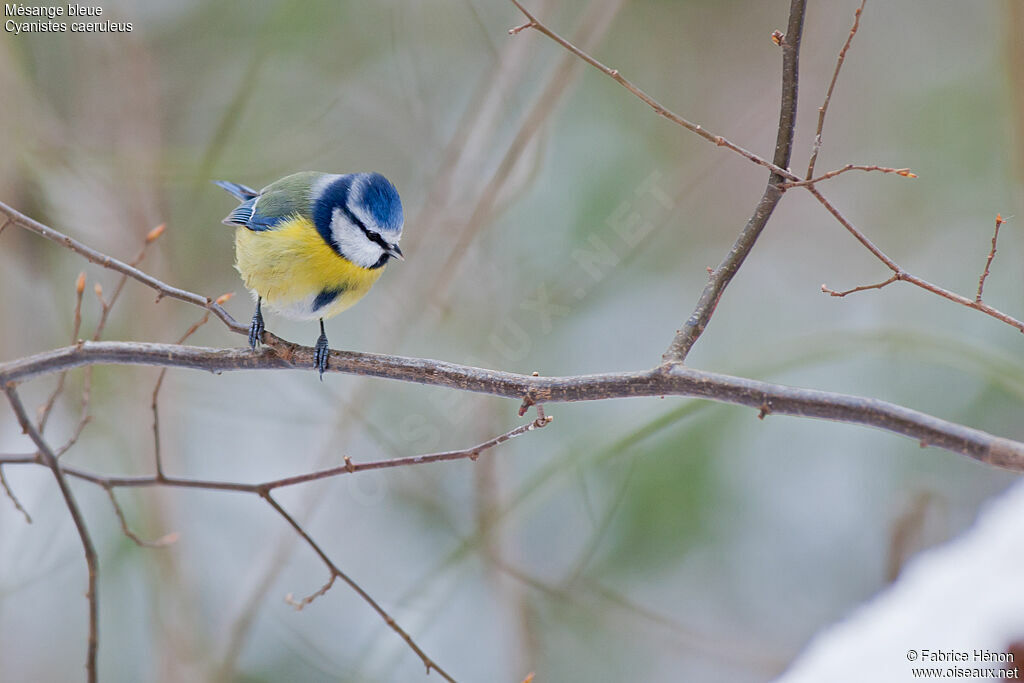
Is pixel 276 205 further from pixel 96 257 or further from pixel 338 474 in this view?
pixel 338 474

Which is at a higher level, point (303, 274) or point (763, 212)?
point (303, 274)

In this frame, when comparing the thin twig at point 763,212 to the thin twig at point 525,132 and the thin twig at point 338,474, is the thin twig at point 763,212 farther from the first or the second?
the thin twig at point 525,132

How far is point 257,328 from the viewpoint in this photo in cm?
101

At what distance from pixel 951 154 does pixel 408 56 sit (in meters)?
1.25

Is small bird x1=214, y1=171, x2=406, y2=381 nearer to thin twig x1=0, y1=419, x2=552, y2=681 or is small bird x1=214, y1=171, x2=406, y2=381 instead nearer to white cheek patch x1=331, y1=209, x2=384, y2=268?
white cheek patch x1=331, y1=209, x2=384, y2=268

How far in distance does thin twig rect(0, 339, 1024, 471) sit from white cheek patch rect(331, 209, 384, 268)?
7.8 inches

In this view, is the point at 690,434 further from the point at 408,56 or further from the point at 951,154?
the point at 408,56

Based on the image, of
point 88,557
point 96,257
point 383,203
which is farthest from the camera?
point 383,203

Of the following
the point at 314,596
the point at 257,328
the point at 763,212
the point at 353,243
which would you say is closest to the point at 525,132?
the point at 353,243

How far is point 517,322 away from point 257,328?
83 cm

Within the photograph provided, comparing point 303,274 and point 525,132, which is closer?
point 303,274

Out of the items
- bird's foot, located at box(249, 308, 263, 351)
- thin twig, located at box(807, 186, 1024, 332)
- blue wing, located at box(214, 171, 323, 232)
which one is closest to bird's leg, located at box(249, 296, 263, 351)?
bird's foot, located at box(249, 308, 263, 351)

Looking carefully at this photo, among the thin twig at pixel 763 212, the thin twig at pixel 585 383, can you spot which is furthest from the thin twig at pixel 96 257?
the thin twig at pixel 763 212

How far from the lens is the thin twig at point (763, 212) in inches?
26.5
